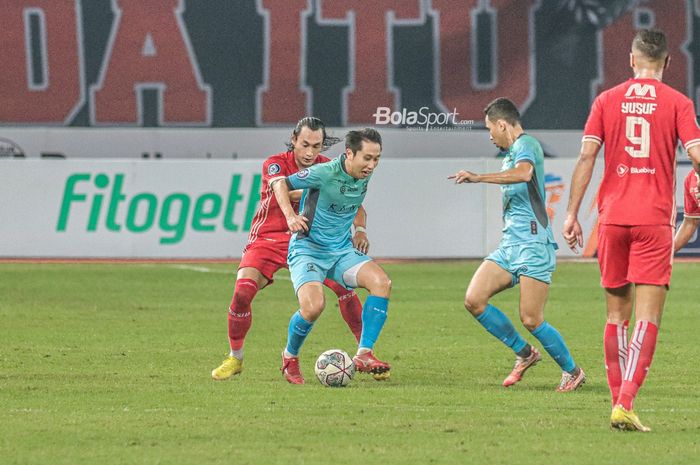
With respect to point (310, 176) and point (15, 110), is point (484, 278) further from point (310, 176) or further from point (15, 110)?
point (15, 110)

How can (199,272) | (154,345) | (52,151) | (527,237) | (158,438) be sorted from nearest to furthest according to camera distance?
1. (158,438)
2. (527,237)
3. (154,345)
4. (199,272)
5. (52,151)

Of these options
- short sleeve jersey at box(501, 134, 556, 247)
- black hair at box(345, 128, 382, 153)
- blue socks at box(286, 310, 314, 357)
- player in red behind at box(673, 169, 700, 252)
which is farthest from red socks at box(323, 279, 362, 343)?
player in red behind at box(673, 169, 700, 252)

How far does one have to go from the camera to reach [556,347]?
866 cm

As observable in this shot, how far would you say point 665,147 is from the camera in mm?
6719

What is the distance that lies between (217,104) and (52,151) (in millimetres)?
2977

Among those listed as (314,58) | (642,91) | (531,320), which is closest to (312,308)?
(531,320)

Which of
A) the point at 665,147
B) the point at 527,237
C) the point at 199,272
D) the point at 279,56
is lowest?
the point at 199,272

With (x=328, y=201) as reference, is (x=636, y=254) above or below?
above

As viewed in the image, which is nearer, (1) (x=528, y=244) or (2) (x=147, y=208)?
(1) (x=528, y=244)

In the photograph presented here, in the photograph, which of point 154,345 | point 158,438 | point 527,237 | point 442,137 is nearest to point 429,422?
point 158,438

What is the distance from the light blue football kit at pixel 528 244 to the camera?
28.4 feet

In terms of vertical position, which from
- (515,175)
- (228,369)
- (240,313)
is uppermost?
(515,175)

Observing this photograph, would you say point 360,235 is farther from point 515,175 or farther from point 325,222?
point 515,175

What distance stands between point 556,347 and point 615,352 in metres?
1.67
